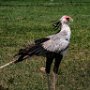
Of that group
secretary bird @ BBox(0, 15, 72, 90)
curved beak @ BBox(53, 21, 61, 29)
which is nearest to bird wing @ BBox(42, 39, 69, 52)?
secretary bird @ BBox(0, 15, 72, 90)

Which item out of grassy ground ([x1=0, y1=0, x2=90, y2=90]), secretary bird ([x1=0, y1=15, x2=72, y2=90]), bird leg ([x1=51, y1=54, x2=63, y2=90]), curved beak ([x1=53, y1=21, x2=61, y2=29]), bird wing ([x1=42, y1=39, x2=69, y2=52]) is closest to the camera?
secretary bird ([x1=0, y1=15, x2=72, y2=90])

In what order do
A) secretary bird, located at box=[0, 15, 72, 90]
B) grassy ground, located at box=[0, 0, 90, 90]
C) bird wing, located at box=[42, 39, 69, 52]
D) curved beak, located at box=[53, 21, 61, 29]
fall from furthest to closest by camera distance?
grassy ground, located at box=[0, 0, 90, 90] < curved beak, located at box=[53, 21, 61, 29] < bird wing, located at box=[42, 39, 69, 52] < secretary bird, located at box=[0, 15, 72, 90]

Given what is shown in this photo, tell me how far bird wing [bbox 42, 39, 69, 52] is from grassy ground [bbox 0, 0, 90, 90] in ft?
3.31

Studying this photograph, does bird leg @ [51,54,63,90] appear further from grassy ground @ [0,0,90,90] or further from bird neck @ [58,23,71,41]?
grassy ground @ [0,0,90,90]

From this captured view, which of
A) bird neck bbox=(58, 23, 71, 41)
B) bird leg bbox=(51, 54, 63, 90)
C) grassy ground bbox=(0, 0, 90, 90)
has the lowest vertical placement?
grassy ground bbox=(0, 0, 90, 90)

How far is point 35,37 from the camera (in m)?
14.9

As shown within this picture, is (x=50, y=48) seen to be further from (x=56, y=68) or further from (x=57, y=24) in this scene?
(x=57, y=24)

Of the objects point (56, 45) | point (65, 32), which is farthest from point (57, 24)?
point (56, 45)

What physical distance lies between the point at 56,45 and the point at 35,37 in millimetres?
7129

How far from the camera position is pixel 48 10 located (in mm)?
23000

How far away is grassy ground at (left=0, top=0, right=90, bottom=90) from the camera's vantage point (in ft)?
30.0

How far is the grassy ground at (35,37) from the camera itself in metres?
9.16

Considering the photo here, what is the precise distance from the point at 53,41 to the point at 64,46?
0.18 m

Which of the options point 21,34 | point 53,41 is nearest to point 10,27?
point 21,34
